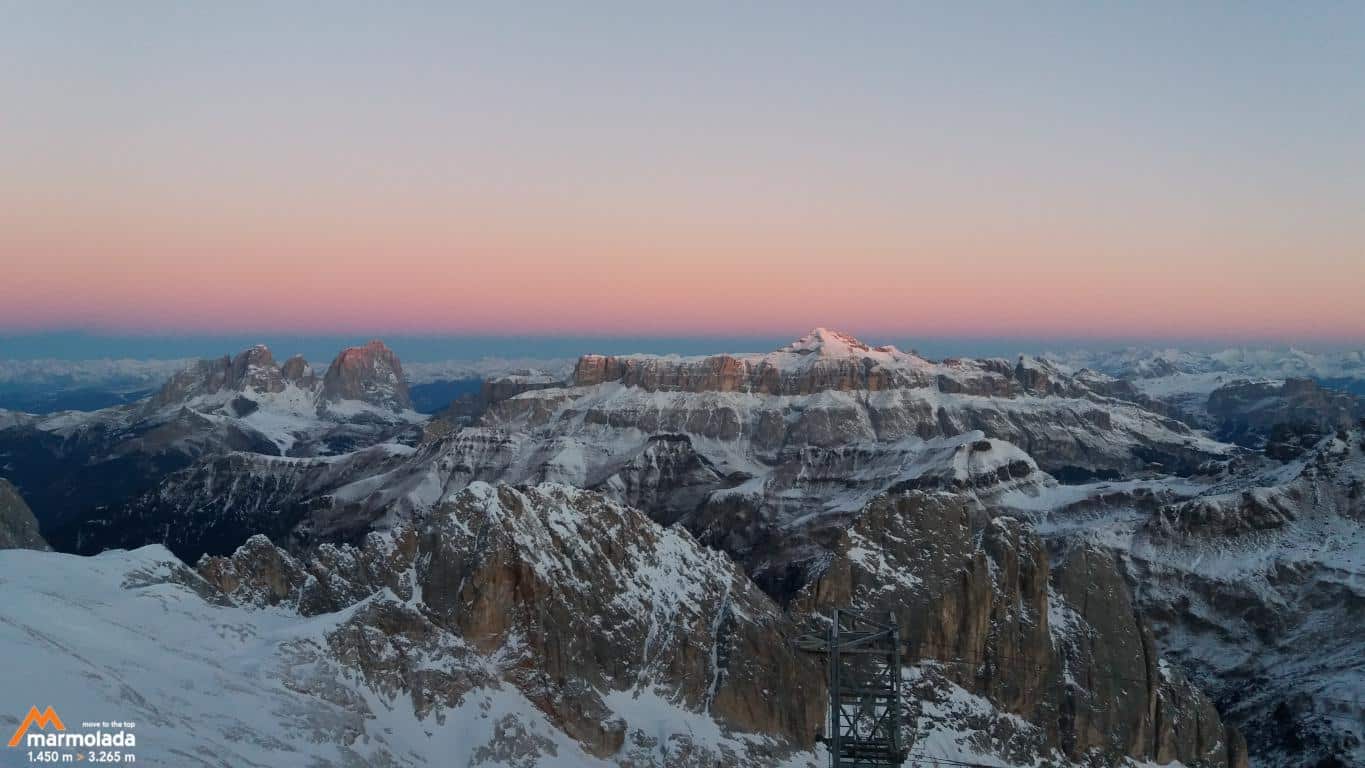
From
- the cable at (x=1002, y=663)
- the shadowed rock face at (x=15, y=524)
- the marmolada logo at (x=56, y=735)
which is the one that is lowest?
the cable at (x=1002, y=663)

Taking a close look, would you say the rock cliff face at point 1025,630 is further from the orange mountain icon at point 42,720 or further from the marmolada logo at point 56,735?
the orange mountain icon at point 42,720

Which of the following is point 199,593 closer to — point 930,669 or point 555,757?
point 555,757

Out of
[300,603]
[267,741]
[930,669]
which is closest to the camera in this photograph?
[267,741]

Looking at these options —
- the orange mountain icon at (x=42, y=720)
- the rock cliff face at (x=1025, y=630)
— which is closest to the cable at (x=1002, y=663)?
the rock cliff face at (x=1025, y=630)

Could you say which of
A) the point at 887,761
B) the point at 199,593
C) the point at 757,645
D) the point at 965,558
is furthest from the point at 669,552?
the point at 887,761

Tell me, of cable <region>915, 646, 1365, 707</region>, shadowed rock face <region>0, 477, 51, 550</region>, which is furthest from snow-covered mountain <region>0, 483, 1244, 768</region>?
shadowed rock face <region>0, 477, 51, 550</region>

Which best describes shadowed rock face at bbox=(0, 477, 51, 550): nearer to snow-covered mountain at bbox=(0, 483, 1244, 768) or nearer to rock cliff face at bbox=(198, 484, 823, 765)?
rock cliff face at bbox=(198, 484, 823, 765)
